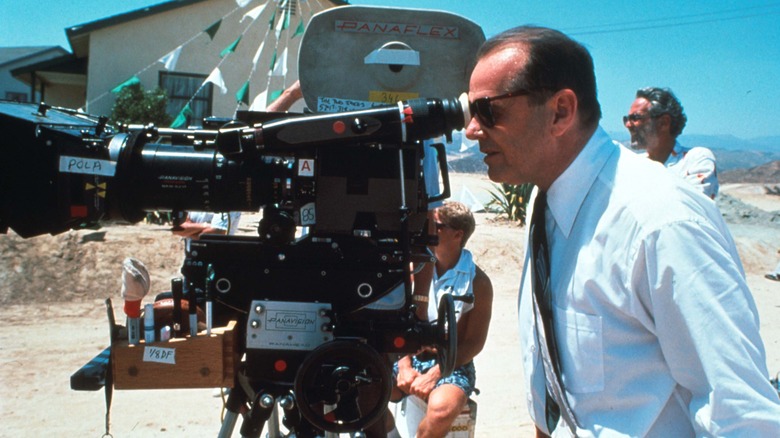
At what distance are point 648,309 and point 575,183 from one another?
1.17 ft

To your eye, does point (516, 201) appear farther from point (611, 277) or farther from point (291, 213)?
point (611, 277)

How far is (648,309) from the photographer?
4.54ft

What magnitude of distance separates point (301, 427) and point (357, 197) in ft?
2.46

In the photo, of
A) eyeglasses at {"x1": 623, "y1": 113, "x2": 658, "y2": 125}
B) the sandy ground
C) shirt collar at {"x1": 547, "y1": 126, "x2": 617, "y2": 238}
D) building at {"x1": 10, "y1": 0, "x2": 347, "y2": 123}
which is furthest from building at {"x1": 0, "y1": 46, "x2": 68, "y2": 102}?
shirt collar at {"x1": 547, "y1": 126, "x2": 617, "y2": 238}

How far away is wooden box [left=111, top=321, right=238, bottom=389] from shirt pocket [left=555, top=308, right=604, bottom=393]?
96 centimetres

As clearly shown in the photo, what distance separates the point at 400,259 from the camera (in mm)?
1992

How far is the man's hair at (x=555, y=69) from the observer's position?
5.34 feet

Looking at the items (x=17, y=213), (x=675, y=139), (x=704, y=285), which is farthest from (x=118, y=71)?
(x=704, y=285)

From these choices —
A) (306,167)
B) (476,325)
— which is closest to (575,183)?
(306,167)

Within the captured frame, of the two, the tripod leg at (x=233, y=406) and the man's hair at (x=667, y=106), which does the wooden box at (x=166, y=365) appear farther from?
the man's hair at (x=667, y=106)

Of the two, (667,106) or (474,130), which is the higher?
(667,106)

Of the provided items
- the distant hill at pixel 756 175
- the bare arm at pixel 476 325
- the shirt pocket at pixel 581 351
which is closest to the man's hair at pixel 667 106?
the bare arm at pixel 476 325

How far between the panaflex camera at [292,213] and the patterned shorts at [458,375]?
1400 millimetres

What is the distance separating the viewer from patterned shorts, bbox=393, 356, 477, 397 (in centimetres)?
339
